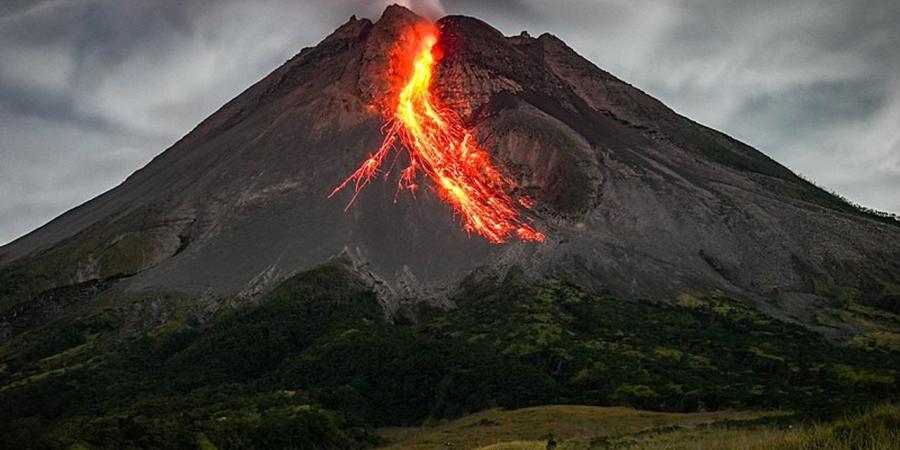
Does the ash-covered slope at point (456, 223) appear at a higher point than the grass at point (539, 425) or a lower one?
higher

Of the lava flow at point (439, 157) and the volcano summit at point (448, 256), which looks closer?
the volcano summit at point (448, 256)

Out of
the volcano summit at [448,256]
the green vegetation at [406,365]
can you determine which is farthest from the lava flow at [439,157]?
the green vegetation at [406,365]

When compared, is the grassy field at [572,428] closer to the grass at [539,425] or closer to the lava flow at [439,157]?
the grass at [539,425]

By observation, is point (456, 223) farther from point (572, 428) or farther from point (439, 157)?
point (572, 428)

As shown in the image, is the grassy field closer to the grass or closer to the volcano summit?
the grass

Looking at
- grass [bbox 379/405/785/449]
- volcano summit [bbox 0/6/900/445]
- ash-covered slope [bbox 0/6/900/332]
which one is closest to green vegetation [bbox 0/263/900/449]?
volcano summit [bbox 0/6/900/445]

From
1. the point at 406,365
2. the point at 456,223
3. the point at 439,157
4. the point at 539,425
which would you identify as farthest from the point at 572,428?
the point at 439,157
